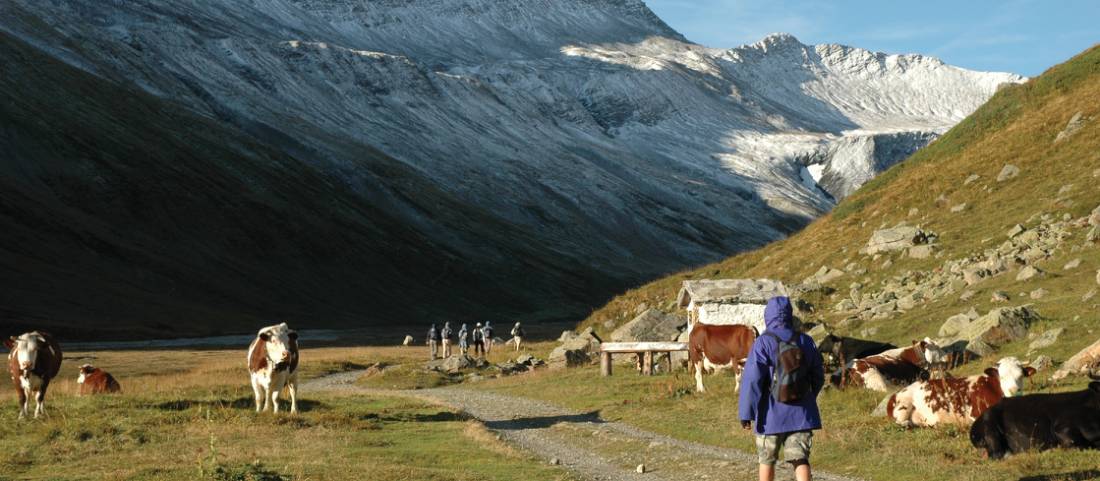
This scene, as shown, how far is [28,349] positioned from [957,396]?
24.3m

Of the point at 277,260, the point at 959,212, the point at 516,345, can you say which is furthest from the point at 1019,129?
the point at 277,260

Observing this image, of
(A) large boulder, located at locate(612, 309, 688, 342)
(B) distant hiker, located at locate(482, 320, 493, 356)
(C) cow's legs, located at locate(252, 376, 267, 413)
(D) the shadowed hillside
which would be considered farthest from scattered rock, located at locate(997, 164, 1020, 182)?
(D) the shadowed hillside

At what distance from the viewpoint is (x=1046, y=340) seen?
97.3 ft

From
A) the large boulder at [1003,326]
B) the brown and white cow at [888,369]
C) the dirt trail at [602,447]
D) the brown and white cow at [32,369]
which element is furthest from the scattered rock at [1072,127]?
the brown and white cow at [32,369]

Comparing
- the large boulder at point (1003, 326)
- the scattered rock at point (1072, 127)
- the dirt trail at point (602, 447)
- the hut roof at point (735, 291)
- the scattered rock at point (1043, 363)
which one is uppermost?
the scattered rock at point (1072, 127)

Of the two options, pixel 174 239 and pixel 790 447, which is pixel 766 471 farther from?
pixel 174 239

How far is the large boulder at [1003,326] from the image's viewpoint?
31547 millimetres

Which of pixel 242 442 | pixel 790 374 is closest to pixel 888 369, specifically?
pixel 790 374

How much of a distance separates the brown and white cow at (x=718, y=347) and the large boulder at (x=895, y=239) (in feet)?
57.4

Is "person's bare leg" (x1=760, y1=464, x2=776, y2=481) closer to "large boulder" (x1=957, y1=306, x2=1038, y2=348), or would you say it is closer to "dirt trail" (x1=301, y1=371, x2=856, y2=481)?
"dirt trail" (x1=301, y1=371, x2=856, y2=481)

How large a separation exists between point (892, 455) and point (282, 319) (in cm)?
12701

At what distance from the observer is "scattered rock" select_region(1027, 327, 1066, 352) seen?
96.7 ft

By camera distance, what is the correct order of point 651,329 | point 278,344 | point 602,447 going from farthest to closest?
point 651,329, point 278,344, point 602,447

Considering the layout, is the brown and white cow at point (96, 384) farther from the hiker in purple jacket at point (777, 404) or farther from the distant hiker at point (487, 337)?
the distant hiker at point (487, 337)
